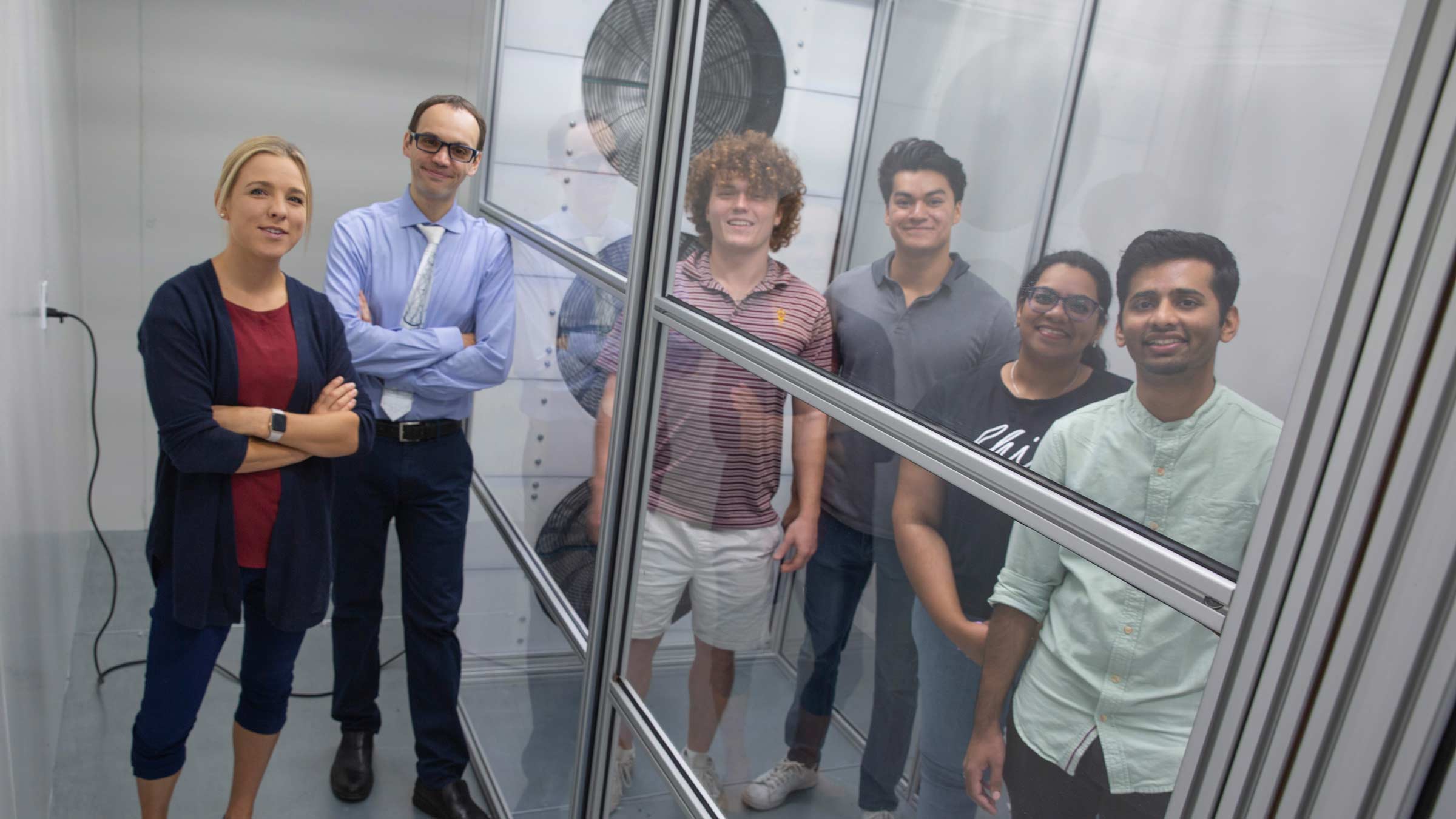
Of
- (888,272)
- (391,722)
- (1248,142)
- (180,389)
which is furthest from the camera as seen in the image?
(391,722)

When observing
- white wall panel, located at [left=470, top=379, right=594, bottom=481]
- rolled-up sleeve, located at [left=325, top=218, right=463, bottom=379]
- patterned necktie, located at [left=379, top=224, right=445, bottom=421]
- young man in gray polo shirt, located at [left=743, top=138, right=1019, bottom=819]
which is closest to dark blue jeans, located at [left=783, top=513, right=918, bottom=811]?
young man in gray polo shirt, located at [left=743, top=138, right=1019, bottom=819]

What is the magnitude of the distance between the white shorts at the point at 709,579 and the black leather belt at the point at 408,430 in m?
0.89

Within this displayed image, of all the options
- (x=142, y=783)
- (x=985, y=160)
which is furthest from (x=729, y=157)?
(x=142, y=783)

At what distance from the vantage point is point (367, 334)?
94.5 inches

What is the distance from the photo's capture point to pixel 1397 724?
24.7 inches

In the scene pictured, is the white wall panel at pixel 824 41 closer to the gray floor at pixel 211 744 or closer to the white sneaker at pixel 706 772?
the white sneaker at pixel 706 772

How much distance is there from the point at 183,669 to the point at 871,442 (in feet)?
5.24

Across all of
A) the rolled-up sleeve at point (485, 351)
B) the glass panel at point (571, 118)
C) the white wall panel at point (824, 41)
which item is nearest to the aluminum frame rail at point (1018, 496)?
the white wall panel at point (824, 41)

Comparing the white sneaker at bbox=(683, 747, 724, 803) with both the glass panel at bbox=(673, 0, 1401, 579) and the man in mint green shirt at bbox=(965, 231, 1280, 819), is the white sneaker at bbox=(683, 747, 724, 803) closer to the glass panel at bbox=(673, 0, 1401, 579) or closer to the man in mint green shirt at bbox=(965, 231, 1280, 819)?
the glass panel at bbox=(673, 0, 1401, 579)

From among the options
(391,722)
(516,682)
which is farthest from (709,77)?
(391,722)

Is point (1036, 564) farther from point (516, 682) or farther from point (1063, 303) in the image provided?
point (516, 682)

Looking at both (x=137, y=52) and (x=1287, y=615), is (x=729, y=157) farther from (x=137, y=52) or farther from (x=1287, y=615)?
(x=137, y=52)

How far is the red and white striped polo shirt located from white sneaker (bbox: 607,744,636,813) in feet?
1.60

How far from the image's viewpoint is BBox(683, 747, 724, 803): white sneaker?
5.14 ft
